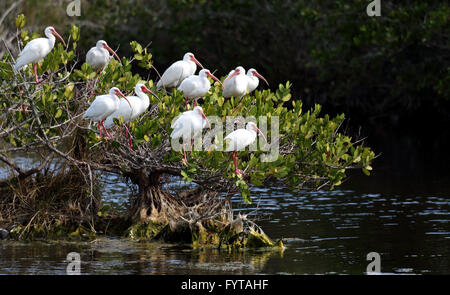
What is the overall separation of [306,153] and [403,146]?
16.1 metres

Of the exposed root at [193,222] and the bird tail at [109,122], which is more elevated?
the bird tail at [109,122]

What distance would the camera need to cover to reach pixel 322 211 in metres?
18.3

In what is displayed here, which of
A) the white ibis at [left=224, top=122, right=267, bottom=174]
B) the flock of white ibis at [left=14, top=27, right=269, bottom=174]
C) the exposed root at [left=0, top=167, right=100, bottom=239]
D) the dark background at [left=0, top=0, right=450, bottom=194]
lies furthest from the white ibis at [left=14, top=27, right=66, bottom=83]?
the dark background at [left=0, top=0, right=450, bottom=194]

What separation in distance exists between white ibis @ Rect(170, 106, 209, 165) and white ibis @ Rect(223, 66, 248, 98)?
165 centimetres

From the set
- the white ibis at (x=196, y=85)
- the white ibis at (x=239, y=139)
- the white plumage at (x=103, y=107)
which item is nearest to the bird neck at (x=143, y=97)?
the white plumage at (x=103, y=107)

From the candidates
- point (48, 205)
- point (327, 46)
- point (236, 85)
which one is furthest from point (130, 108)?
point (327, 46)

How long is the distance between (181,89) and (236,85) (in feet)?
3.11

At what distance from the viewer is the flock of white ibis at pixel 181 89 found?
13352mm

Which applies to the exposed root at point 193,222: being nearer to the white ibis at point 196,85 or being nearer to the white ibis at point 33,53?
the white ibis at point 196,85

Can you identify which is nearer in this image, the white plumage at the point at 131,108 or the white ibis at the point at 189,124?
the white ibis at the point at 189,124

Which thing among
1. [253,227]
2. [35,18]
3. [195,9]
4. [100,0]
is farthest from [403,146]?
[253,227]

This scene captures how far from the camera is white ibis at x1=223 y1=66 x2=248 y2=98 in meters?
14.9

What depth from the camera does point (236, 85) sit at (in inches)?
588

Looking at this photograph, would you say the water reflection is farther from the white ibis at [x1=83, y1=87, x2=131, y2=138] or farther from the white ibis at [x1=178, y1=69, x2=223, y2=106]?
the white ibis at [x1=178, y1=69, x2=223, y2=106]
